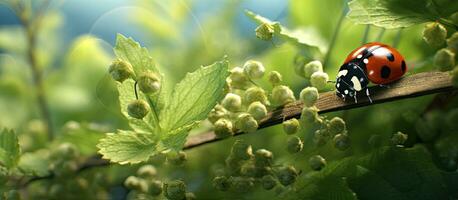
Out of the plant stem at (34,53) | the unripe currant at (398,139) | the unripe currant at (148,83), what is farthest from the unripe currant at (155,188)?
the plant stem at (34,53)

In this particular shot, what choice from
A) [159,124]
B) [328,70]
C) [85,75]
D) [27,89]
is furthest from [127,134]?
[27,89]

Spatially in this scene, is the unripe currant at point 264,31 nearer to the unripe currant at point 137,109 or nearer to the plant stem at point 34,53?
the unripe currant at point 137,109

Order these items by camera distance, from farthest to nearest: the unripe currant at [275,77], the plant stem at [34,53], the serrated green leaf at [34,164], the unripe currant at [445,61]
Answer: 1. the plant stem at [34,53]
2. the serrated green leaf at [34,164]
3. the unripe currant at [275,77]
4. the unripe currant at [445,61]

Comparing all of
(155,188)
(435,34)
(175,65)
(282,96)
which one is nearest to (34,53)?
(175,65)

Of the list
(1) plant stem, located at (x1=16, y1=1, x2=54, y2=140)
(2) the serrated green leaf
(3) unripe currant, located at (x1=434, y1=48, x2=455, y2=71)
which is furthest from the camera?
(1) plant stem, located at (x1=16, y1=1, x2=54, y2=140)

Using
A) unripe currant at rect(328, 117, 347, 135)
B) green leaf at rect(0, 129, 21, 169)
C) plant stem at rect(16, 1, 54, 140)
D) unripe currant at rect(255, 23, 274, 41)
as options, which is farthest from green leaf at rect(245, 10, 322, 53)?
plant stem at rect(16, 1, 54, 140)

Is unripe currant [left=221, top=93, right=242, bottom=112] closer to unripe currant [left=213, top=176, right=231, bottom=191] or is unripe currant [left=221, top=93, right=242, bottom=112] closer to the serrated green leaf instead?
unripe currant [left=213, top=176, right=231, bottom=191]

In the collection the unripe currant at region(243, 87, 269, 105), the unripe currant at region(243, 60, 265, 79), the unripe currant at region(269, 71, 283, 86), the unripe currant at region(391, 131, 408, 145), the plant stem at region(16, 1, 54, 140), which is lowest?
the unripe currant at region(391, 131, 408, 145)
